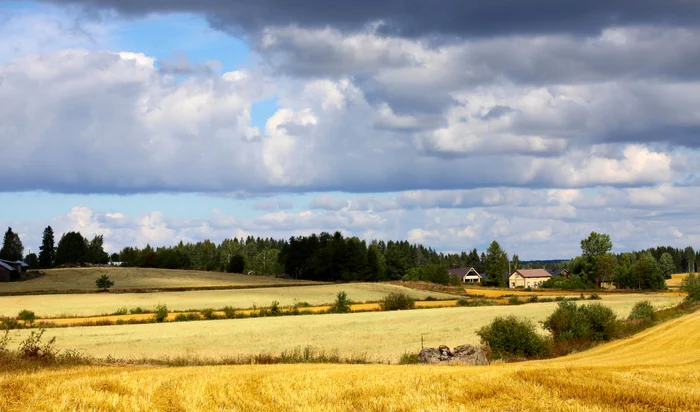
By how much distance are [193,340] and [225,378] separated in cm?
A: 3124

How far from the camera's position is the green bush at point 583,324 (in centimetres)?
3891

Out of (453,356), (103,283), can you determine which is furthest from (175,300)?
(453,356)

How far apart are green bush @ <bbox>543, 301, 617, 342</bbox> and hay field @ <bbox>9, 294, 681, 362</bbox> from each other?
15.0 feet

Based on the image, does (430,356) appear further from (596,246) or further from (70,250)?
(70,250)

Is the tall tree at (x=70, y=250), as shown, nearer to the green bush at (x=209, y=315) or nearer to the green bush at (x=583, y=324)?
the green bush at (x=209, y=315)

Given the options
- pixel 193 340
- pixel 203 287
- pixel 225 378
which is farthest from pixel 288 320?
pixel 203 287

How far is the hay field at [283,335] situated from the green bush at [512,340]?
172 inches

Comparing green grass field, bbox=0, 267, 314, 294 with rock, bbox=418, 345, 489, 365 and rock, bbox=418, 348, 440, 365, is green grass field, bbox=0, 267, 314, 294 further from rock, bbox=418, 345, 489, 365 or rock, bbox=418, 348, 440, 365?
rock, bbox=418, 345, 489, 365

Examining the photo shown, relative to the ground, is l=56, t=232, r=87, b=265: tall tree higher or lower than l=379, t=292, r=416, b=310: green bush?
higher

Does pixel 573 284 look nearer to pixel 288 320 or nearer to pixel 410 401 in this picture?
pixel 288 320

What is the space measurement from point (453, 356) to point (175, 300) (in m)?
70.6

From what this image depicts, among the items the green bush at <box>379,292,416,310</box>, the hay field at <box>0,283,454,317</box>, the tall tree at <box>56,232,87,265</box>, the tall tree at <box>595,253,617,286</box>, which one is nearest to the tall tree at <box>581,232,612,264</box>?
the tall tree at <box>595,253,617,286</box>

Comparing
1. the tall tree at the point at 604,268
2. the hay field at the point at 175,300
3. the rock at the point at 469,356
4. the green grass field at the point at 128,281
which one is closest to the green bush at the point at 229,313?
the hay field at the point at 175,300

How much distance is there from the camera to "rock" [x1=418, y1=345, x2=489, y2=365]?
26128 mm
